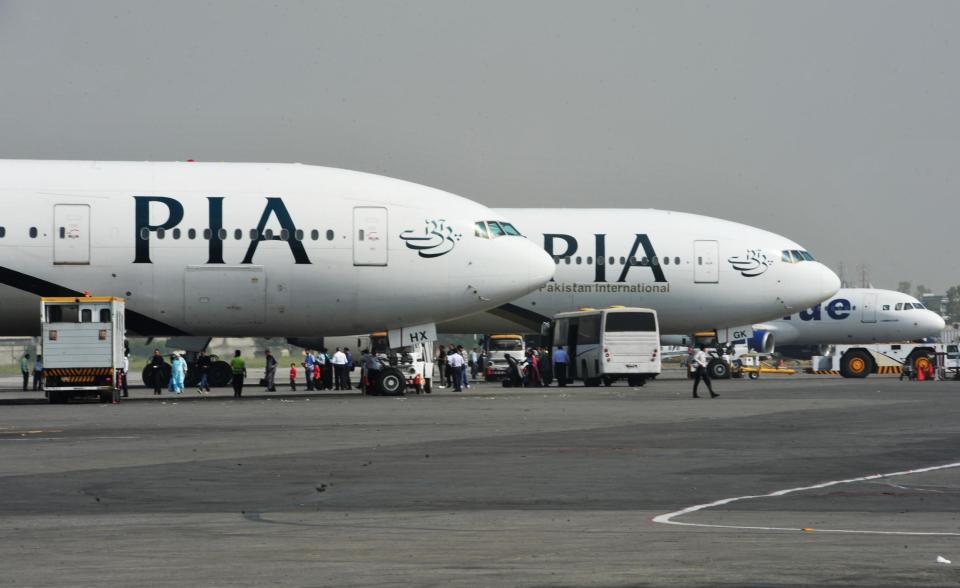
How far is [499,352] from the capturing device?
7631 centimetres

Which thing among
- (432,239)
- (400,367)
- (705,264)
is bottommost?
(400,367)

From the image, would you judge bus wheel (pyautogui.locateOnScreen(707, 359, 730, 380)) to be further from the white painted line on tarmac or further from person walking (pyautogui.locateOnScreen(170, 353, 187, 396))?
the white painted line on tarmac

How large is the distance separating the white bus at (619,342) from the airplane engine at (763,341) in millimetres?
29525

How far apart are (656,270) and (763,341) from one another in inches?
1203

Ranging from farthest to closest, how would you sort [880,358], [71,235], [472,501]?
[880,358] → [71,235] → [472,501]

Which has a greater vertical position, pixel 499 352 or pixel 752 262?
pixel 752 262

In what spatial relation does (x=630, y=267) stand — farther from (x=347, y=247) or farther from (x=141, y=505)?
(x=141, y=505)

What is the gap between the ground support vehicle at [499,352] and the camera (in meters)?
75.0

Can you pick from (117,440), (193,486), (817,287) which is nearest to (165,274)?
(117,440)

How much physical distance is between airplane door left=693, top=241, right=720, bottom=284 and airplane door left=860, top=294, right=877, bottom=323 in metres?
27.6

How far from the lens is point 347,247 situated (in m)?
44.1

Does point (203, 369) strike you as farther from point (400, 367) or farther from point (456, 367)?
point (400, 367)

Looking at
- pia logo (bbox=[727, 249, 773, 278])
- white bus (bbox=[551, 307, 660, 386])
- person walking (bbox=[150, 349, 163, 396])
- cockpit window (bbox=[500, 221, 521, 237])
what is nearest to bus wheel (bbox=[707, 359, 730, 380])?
pia logo (bbox=[727, 249, 773, 278])

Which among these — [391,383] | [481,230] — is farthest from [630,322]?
[391,383]
